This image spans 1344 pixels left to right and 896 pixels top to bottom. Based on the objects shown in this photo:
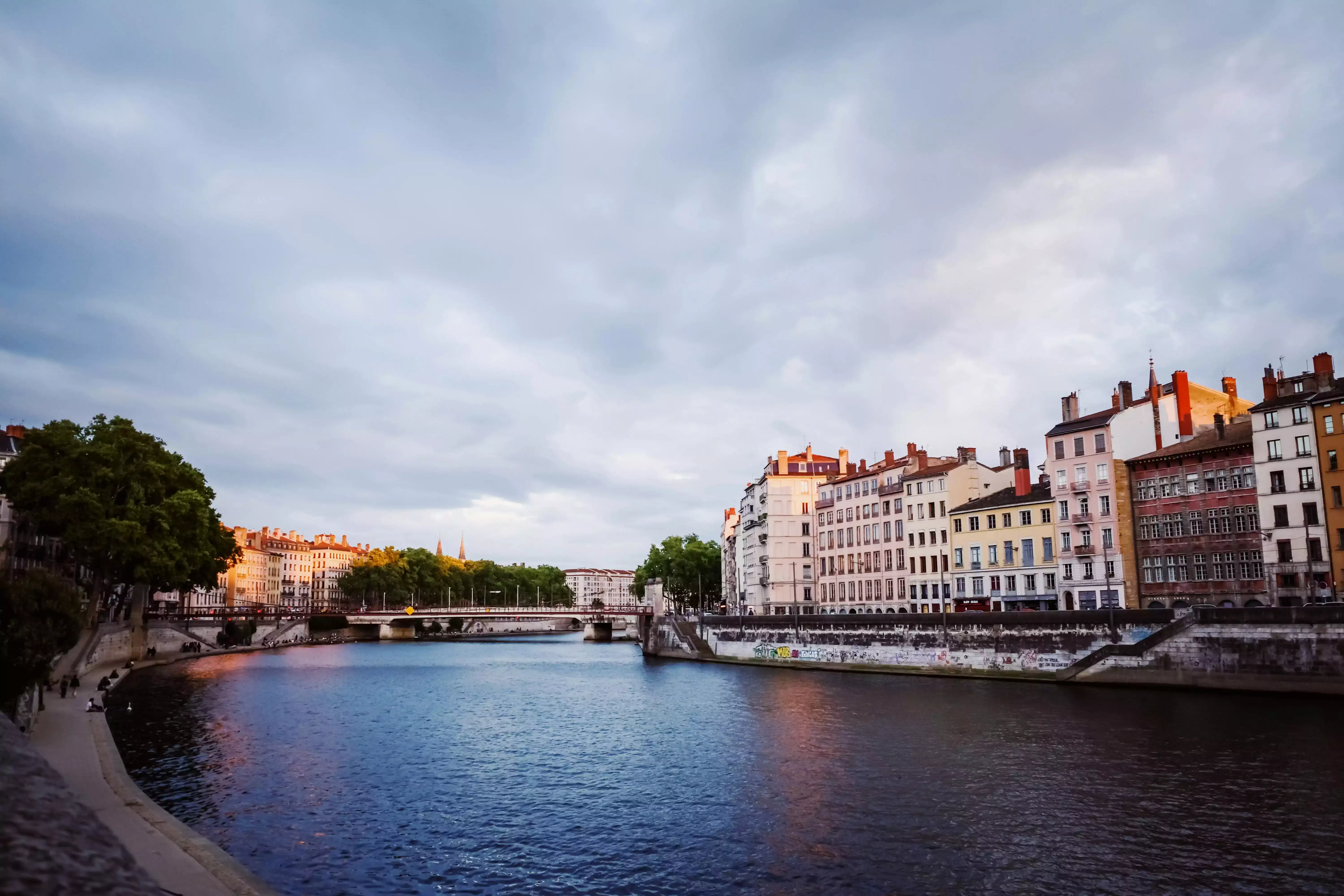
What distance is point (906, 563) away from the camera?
105 metres

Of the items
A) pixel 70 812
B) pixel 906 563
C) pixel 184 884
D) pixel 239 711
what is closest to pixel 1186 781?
pixel 184 884

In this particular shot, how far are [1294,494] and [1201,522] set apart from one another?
755 centimetres

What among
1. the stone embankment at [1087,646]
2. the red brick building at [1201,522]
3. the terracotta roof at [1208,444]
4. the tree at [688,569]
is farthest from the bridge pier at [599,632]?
the terracotta roof at [1208,444]

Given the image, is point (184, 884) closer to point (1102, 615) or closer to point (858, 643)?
point (1102, 615)

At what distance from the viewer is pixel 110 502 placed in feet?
261

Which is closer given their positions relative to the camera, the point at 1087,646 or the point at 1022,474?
the point at 1087,646

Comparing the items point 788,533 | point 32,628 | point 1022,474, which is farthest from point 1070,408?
point 32,628

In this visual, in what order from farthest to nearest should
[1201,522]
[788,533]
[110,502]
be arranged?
[788,533] → [110,502] → [1201,522]

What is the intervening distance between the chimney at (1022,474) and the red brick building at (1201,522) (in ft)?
44.6

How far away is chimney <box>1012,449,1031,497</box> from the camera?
91250 mm

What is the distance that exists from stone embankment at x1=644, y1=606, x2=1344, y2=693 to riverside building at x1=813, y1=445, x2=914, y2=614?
18921mm

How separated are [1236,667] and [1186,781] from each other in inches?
1180

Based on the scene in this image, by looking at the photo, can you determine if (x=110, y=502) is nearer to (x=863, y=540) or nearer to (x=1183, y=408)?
(x=863, y=540)

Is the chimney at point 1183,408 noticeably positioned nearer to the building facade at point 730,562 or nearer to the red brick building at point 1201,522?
the red brick building at point 1201,522
